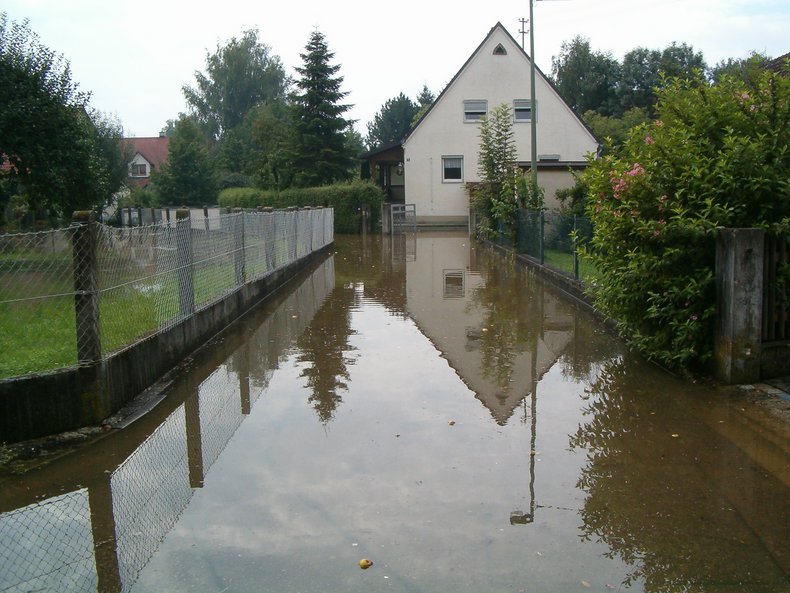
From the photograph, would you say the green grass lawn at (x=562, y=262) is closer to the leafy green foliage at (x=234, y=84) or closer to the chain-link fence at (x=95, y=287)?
the chain-link fence at (x=95, y=287)

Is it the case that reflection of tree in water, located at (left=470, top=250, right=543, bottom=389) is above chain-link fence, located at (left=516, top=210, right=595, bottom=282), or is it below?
below

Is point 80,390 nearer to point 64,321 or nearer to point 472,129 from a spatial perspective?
point 64,321

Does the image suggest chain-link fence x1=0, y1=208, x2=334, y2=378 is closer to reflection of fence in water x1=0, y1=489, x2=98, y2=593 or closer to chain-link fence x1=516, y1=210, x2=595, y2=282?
reflection of fence in water x1=0, y1=489, x2=98, y2=593

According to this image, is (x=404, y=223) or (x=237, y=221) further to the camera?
(x=404, y=223)

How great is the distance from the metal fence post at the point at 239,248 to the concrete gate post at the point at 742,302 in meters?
8.19

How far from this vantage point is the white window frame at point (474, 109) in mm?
42625

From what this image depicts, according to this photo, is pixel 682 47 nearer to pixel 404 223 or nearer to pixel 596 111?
pixel 596 111

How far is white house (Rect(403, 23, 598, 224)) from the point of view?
139 feet

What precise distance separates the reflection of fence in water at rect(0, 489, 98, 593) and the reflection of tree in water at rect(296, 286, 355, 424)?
2.46 m

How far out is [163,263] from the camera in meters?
9.45

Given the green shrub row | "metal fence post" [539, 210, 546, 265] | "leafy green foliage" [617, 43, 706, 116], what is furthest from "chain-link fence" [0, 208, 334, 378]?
"leafy green foliage" [617, 43, 706, 116]

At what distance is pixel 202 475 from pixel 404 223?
35.5m

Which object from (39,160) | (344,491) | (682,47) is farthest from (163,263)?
(682,47)

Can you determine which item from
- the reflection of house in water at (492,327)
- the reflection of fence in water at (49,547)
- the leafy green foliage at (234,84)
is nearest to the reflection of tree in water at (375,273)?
the reflection of house in water at (492,327)
